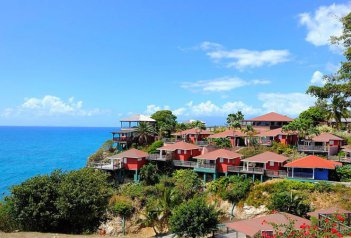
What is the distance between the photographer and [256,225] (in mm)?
22812

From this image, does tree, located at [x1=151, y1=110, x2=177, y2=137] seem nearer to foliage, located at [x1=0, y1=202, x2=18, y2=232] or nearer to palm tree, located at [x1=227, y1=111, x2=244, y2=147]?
palm tree, located at [x1=227, y1=111, x2=244, y2=147]

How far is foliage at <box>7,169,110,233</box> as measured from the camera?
29281 mm

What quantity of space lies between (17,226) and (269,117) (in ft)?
149

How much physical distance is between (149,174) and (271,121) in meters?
26.9

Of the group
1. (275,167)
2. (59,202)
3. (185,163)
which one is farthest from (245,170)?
(59,202)

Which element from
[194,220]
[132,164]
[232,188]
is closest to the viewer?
[194,220]

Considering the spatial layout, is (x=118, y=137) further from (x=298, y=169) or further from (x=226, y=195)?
(x=298, y=169)

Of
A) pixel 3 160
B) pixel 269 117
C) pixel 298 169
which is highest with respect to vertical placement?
pixel 269 117

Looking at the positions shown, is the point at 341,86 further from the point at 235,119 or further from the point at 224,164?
the point at 235,119

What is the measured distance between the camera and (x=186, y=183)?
3975cm

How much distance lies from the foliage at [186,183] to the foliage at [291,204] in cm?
1112

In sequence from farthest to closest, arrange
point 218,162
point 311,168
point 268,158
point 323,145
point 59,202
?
point 323,145 → point 218,162 → point 268,158 → point 311,168 → point 59,202

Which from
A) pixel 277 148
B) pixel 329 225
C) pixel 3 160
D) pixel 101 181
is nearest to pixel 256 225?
pixel 329 225

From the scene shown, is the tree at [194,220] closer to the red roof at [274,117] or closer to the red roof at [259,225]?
the red roof at [259,225]
